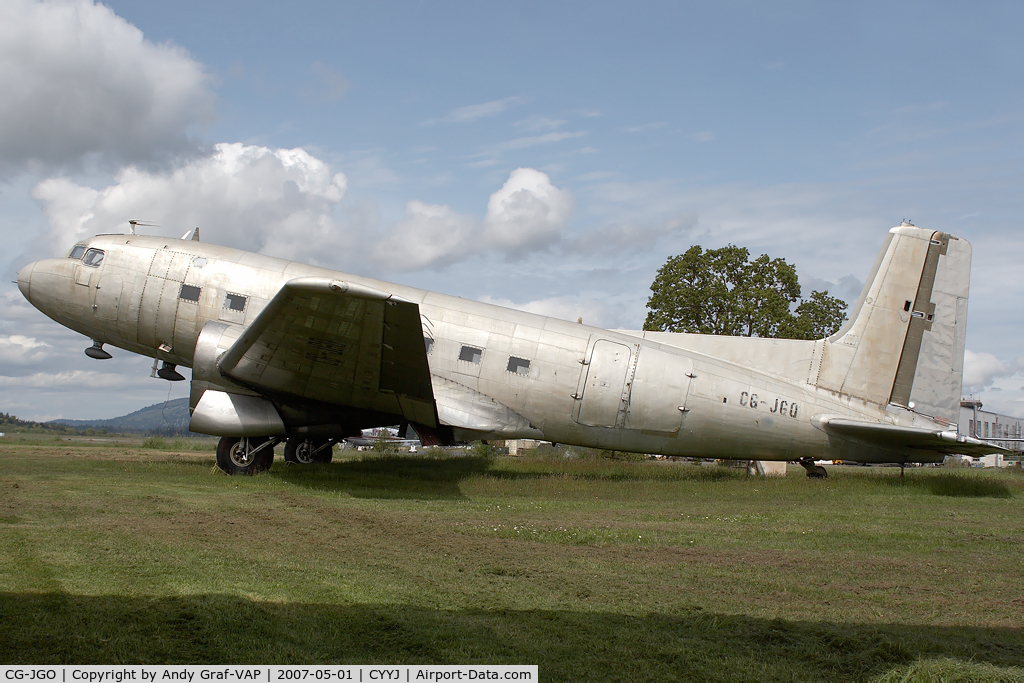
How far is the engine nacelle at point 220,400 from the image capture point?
13516 millimetres

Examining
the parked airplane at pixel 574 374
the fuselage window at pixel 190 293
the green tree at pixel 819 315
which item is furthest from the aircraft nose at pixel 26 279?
the green tree at pixel 819 315

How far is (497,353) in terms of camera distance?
47.7 feet

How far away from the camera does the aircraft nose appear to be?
16.2 m

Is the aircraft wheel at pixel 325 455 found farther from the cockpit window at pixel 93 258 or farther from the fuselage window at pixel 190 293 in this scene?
the cockpit window at pixel 93 258

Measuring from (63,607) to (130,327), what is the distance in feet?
39.3

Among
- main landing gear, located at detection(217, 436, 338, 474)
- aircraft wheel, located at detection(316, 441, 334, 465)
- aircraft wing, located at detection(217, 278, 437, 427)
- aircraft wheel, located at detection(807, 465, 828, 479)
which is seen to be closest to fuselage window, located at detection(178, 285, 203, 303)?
aircraft wing, located at detection(217, 278, 437, 427)

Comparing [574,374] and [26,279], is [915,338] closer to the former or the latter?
[574,374]

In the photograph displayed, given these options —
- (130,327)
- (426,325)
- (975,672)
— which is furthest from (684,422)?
(130,327)

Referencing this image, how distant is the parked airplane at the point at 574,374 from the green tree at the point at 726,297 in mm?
17178

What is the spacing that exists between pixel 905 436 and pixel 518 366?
792 centimetres

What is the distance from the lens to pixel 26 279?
1625cm

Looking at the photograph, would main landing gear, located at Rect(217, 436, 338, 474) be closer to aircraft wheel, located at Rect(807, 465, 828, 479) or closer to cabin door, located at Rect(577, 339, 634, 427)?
cabin door, located at Rect(577, 339, 634, 427)
